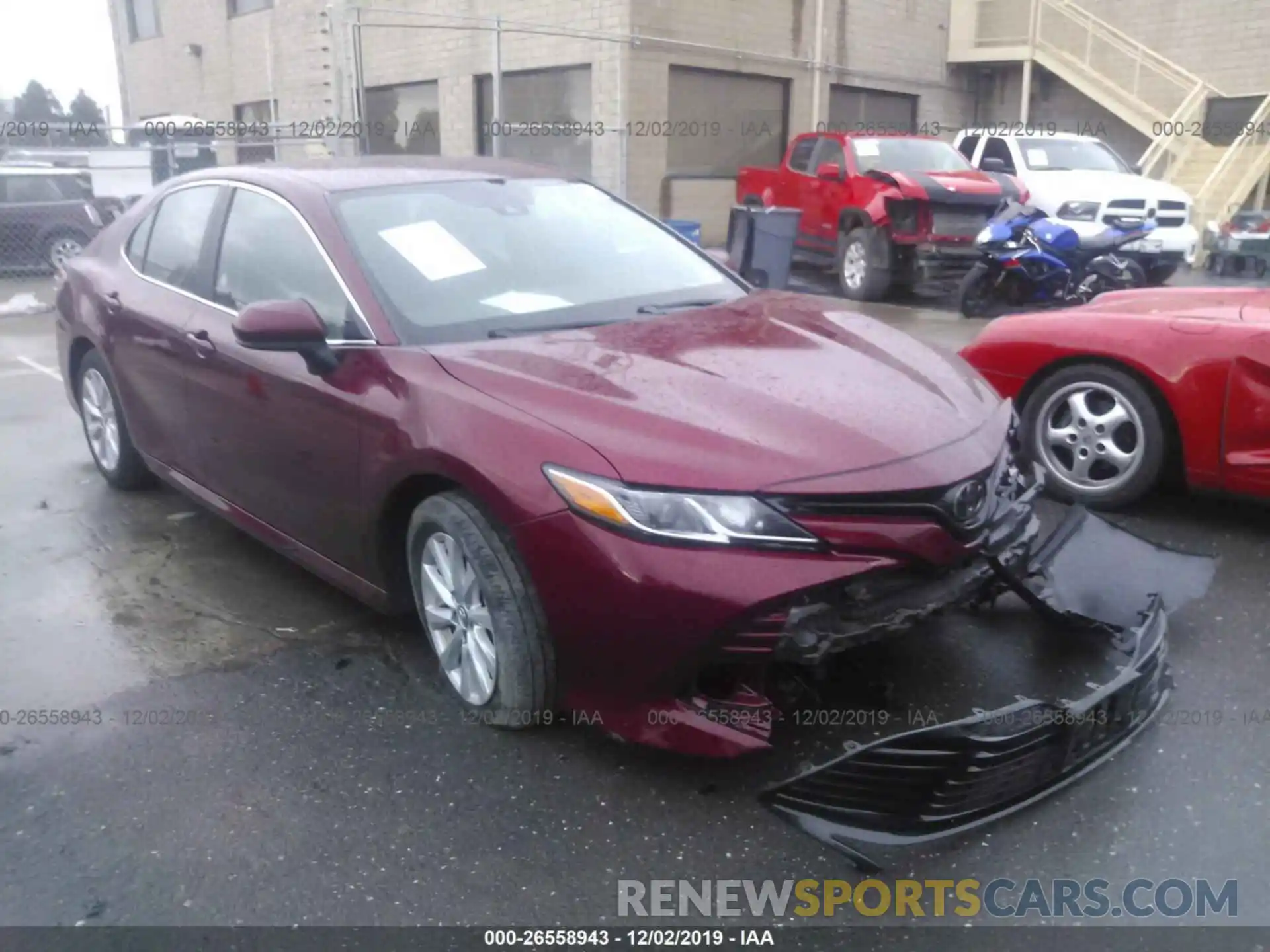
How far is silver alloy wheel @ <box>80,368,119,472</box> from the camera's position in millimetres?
5348

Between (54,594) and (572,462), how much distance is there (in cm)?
265

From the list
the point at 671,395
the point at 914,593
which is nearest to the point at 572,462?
the point at 671,395

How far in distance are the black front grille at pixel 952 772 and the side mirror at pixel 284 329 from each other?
6.19 ft

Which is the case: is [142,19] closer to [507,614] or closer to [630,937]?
[507,614]

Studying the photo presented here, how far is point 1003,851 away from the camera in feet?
8.89

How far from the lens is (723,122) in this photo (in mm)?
17328

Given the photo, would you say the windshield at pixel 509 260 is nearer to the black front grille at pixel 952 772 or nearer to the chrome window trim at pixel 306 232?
the chrome window trim at pixel 306 232

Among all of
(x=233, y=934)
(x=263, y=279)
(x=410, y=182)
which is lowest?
(x=233, y=934)

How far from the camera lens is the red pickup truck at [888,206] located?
1220cm

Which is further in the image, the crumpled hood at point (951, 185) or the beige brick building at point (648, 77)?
the beige brick building at point (648, 77)

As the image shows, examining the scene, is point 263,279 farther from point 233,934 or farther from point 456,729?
point 233,934

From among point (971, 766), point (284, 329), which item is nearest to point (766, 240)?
point (284, 329)

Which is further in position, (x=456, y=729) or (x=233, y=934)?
(x=456, y=729)

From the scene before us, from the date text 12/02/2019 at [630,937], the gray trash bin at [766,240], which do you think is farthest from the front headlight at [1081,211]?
the date text 12/02/2019 at [630,937]
